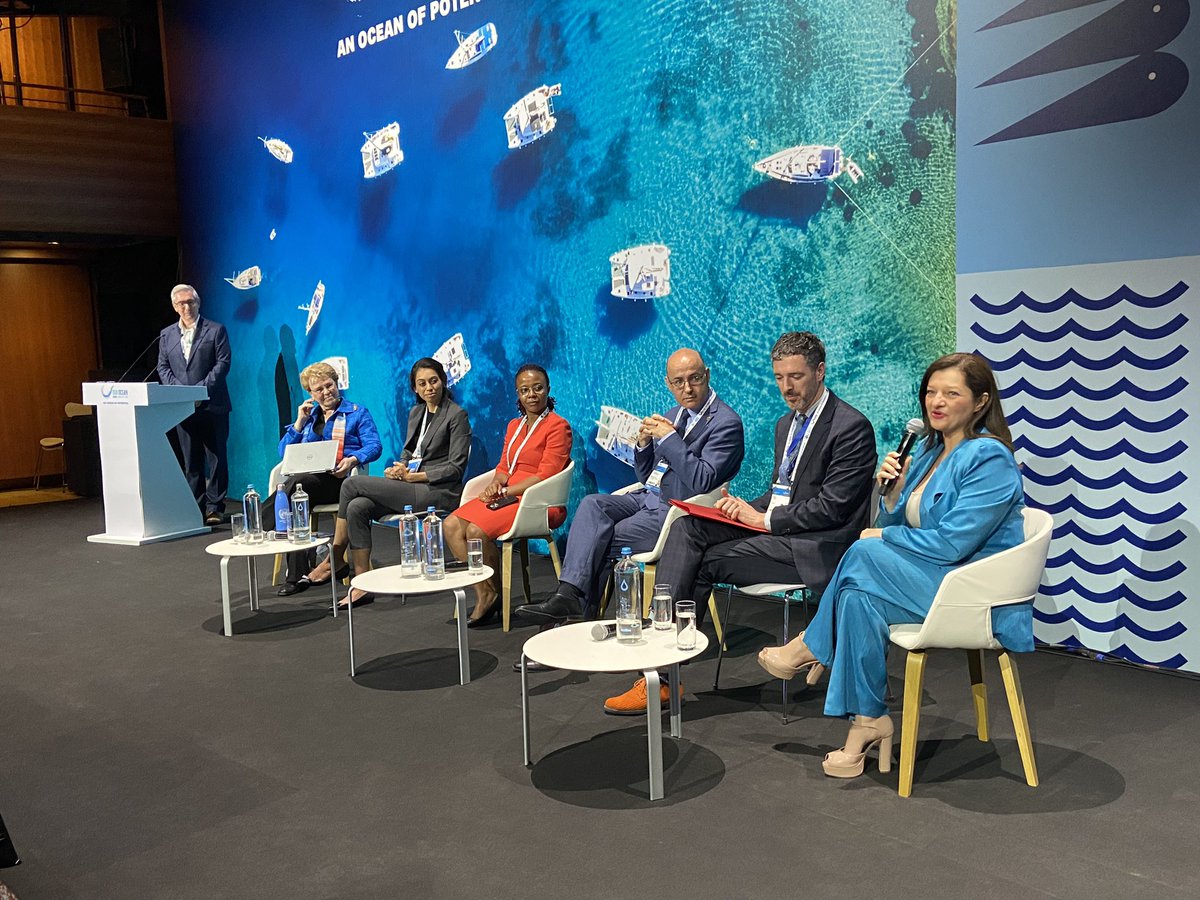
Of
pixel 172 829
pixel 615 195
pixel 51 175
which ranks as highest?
pixel 51 175

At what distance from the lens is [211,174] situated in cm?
920

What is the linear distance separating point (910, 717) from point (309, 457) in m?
3.70

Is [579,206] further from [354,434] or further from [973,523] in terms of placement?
[973,523]

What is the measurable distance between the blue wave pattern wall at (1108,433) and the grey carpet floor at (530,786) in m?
0.23

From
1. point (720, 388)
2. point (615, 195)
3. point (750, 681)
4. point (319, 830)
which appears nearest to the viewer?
point (319, 830)

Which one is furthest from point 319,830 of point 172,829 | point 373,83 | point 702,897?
point 373,83

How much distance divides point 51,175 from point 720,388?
6556 mm

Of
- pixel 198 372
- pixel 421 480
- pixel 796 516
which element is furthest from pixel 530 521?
pixel 198 372

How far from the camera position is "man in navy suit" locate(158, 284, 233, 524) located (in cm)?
800

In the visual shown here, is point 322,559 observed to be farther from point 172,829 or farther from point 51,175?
point 51,175

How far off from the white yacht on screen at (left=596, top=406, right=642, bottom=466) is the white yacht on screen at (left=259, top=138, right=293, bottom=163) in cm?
389

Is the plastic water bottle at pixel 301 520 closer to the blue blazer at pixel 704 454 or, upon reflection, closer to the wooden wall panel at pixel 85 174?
the blue blazer at pixel 704 454

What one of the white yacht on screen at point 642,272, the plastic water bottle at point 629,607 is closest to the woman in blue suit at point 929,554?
the plastic water bottle at point 629,607

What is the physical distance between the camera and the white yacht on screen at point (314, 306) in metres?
8.09
